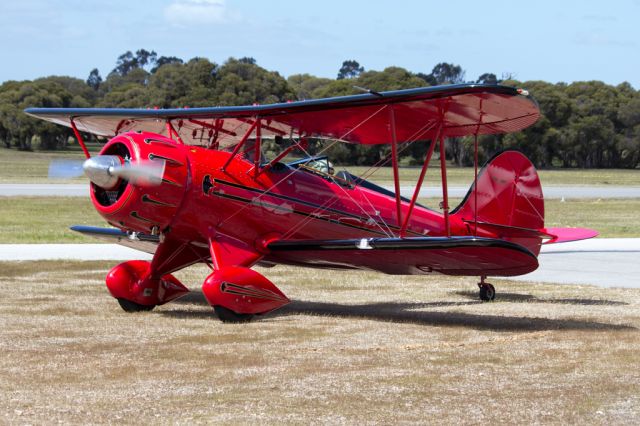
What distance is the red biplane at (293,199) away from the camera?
11.7 metres

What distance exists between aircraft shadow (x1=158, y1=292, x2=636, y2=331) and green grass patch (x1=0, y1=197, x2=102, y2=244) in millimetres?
10231

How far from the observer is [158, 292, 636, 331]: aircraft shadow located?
1200 centimetres

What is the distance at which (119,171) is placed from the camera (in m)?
11.6

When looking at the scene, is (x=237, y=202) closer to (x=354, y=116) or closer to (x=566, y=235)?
(x=354, y=116)

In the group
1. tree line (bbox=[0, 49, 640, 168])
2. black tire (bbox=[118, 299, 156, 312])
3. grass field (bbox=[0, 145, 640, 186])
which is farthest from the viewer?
tree line (bbox=[0, 49, 640, 168])

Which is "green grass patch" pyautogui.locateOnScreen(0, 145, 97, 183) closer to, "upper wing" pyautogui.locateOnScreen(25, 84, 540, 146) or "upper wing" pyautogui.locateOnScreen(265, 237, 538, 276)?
"upper wing" pyautogui.locateOnScreen(25, 84, 540, 146)

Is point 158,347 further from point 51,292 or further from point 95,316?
point 51,292

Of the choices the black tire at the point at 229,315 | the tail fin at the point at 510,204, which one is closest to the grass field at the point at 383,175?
the tail fin at the point at 510,204

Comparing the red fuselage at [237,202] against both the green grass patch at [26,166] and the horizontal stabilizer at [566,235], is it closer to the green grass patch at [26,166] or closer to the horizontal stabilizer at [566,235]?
the horizontal stabilizer at [566,235]

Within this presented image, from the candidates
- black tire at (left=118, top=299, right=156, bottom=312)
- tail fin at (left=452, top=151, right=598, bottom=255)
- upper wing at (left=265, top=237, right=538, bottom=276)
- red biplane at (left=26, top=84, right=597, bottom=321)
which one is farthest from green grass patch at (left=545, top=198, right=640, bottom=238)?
black tire at (left=118, top=299, right=156, bottom=312)

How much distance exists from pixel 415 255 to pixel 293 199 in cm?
214

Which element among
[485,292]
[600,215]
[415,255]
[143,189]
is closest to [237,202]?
[143,189]

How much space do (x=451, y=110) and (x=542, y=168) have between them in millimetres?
83232

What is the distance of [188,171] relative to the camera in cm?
1219
